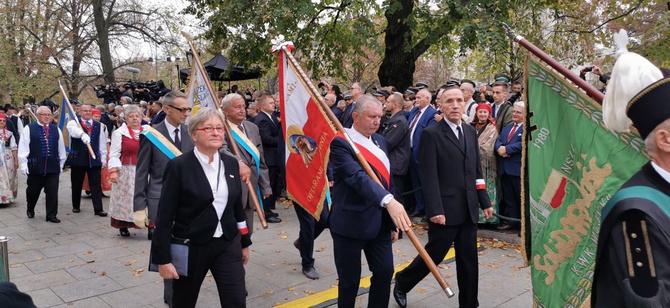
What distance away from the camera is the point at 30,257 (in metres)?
6.96

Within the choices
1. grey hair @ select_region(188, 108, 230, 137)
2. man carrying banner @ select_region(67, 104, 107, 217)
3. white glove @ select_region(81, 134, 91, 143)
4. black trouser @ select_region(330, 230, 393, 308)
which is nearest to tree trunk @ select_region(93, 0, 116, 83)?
man carrying banner @ select_region(67, 104, 107, 217)

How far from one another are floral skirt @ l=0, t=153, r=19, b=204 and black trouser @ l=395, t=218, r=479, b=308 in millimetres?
9567

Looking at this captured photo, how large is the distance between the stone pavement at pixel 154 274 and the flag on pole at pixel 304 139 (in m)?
1.13

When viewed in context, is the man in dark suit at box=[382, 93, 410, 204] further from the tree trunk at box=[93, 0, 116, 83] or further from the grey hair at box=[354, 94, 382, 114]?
the tree trunk at box=[93, 0, 116, 83]

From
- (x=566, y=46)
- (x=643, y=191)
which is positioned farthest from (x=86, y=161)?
(x=566, y=46)

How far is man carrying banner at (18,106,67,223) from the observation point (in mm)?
9219

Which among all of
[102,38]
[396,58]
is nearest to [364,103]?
[396,58]

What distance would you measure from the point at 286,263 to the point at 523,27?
7.43 metres

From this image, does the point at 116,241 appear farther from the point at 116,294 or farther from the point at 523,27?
the point at 523,27

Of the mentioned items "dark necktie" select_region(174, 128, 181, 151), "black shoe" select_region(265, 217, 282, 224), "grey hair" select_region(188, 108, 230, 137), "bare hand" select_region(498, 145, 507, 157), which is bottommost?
"black shoe" select_region(265, 217, 282, 224)

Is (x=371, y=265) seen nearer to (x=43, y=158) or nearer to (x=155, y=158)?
(x=155, y=158)

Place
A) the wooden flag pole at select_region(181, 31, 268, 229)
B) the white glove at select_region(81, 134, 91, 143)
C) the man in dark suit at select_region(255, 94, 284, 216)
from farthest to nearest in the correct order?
the white glove at select_region(81, 134, 91, 143), the man in dark suit at select_region(255, 94, 284, 216), the wooden flag pole at select_region(181, 31, 268, 229)

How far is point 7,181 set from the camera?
1100cm

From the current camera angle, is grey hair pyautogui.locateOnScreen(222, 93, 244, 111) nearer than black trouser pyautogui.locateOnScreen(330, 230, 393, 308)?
No
